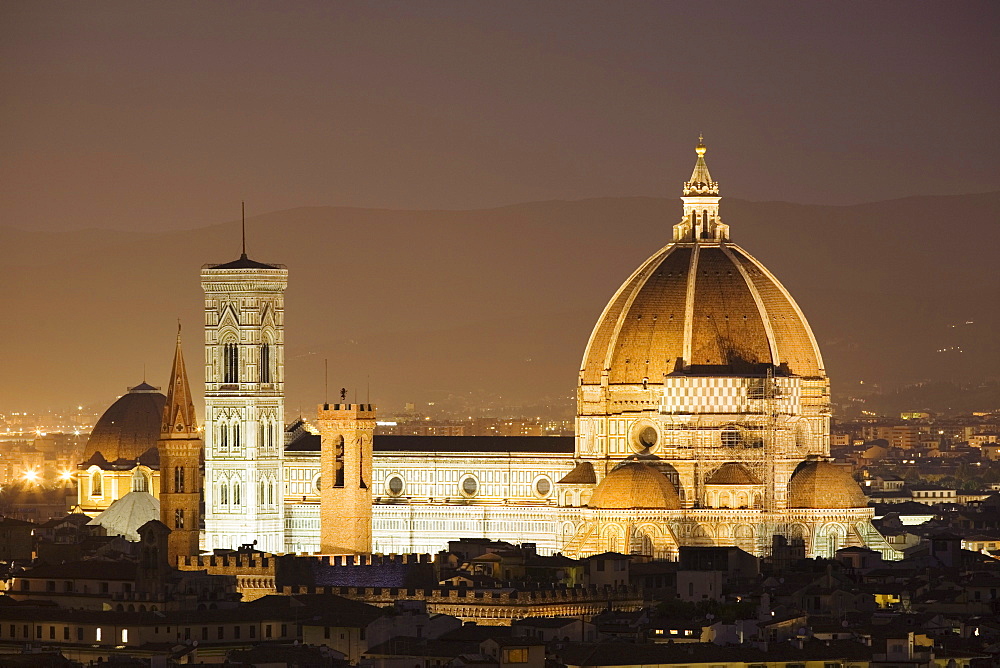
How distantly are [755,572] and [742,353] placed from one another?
25745mm

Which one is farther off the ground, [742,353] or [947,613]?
[742,353]

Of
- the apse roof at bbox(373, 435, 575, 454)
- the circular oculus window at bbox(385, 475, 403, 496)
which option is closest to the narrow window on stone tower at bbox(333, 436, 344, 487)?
the circular oculus window at bbox(385, 475, 403, 496)

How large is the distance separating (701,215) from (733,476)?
13756 millimetres

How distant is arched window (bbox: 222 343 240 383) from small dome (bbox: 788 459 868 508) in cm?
2488

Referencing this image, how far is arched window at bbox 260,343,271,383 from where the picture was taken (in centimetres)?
17312

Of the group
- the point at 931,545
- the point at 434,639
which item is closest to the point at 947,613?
the point at 434,639

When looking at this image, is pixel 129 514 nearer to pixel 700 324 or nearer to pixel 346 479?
pixel 346 479

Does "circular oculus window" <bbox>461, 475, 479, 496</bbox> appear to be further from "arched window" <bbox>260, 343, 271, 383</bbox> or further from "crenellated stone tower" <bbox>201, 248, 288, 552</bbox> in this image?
"arched window" <bbox>260, 343, 271, 383</bbox>

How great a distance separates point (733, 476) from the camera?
16338 cm

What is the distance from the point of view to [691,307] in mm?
167375

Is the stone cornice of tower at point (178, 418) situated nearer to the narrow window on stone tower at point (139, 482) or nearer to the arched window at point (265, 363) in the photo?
the arched window at point (265, 363)

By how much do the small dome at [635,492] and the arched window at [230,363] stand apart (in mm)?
18472

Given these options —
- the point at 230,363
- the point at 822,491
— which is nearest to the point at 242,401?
the point at 230,363

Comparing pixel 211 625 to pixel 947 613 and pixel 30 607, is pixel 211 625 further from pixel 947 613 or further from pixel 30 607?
pixel 947 613
